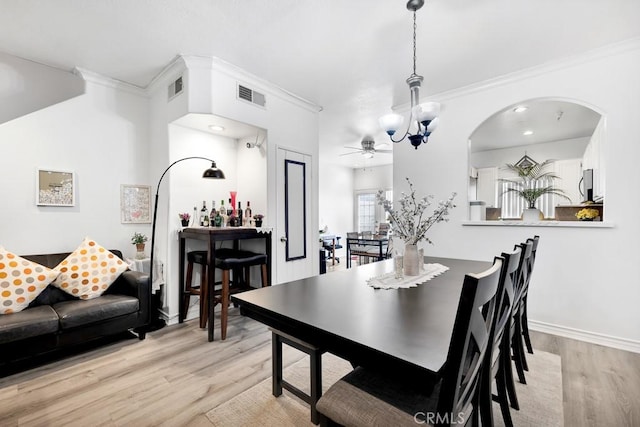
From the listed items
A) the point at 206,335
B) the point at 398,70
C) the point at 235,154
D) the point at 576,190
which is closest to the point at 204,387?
the point at 206,335

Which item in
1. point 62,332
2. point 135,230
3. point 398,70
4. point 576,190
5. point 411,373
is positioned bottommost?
point 62,332

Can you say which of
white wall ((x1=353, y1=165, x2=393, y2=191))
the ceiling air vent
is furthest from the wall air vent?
white wall ((x1=353, y1=165, x2=393, y2=191))

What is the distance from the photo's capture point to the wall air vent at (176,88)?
297cm

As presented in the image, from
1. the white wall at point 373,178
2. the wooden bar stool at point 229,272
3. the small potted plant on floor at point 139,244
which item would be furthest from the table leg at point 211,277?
the white wall at point 373,178

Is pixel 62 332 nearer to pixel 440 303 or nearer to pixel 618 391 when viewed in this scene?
pixel 440 303

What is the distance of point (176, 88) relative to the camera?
9.95ft

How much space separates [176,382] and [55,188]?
2372 mm

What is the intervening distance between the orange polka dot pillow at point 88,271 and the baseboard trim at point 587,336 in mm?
4351

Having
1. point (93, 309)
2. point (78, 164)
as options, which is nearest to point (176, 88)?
point (78, 164)

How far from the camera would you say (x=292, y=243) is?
3.81 m

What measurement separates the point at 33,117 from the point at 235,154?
79.1 inches

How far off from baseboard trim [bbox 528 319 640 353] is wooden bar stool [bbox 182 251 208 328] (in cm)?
352

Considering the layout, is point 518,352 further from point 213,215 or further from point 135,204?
point 135,204

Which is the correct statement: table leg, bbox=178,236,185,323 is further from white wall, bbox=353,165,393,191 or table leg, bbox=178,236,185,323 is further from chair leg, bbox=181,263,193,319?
white wall, bbox=353,165,393,191
